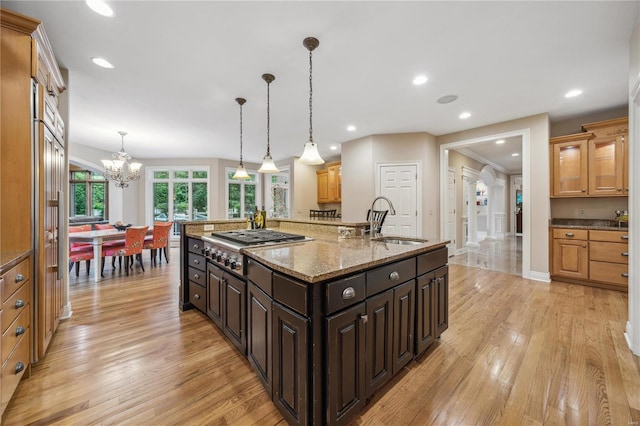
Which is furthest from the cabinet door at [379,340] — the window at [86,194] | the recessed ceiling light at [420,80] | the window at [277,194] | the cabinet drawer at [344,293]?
the window at [86,194]

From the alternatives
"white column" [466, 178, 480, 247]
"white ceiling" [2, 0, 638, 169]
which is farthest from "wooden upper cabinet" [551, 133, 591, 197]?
"white column" [466, 178, 480, 247]

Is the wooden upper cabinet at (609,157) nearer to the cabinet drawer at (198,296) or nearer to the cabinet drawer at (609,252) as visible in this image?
the cabinet drawer at (609,252)

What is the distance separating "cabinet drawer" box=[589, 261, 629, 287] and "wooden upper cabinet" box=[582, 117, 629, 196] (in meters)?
1.03

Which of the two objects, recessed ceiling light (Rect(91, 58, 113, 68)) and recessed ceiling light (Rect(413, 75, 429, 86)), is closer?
recessed ceiling light (Rect(91, 58, 113, 68))

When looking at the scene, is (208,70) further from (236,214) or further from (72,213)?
(72,213)

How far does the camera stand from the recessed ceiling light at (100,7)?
5.89ft

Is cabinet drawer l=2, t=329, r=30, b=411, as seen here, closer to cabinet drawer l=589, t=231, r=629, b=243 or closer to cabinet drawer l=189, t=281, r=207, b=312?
cabinet drawer l=189, t=281, r=207, b=312

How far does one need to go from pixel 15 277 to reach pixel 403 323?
2349 millimetres

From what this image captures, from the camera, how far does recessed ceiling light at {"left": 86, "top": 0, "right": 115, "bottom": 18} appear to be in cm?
180

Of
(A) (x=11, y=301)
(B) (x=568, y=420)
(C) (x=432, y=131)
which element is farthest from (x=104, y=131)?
(B) (x=568, y=420)

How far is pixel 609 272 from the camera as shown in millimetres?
3441

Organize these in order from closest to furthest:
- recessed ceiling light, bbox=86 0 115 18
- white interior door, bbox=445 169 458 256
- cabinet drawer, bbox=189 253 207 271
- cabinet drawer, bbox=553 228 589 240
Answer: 1. recessed ceiling light, bbox=86 0 115 18
2. cabinet drawer, bbox=189 253 207 271
3. cabinet drawer, bbox=553 228 589 240
4. white interior door, bbox=445 169 458 256

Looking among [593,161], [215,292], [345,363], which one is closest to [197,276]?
[215,292]

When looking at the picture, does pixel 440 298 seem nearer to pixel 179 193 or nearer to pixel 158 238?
pixel 158 238
